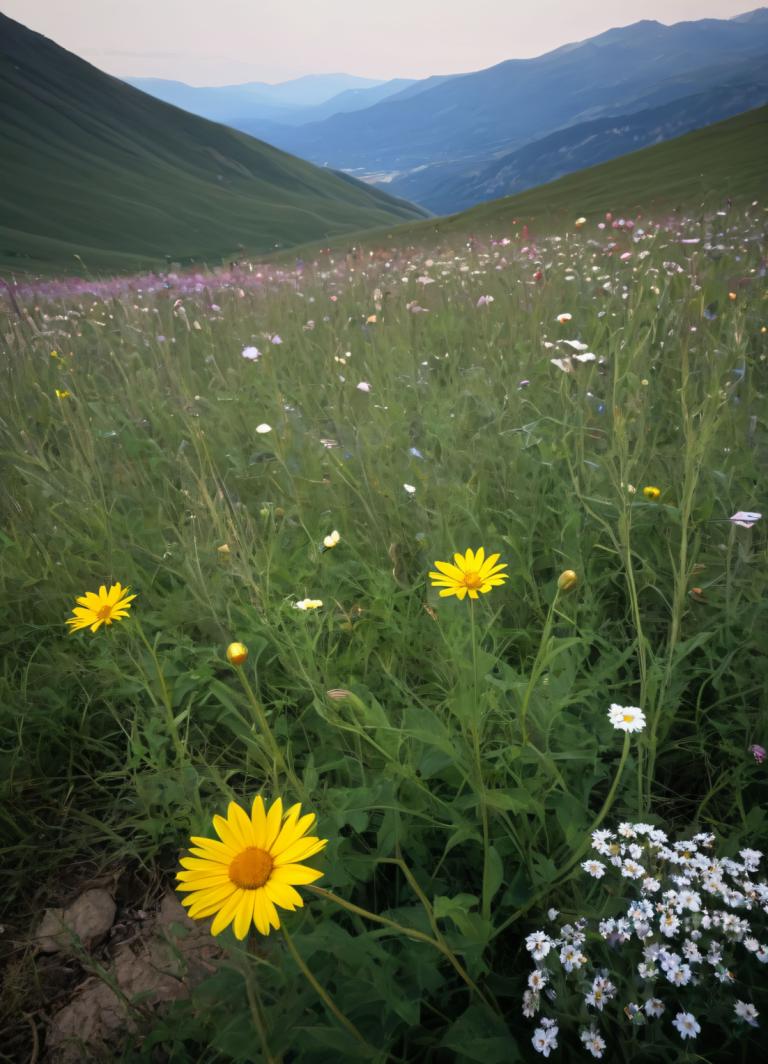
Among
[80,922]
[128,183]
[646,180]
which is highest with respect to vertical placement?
[128,183]

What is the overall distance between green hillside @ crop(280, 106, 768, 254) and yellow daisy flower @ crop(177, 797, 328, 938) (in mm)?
14543

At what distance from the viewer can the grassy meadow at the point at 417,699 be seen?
860 mm

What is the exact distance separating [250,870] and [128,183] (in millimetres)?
64177

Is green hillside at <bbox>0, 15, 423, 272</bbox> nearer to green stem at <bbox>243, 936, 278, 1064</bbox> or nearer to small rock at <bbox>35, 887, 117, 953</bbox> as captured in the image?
small rock at <bbox>35, 887, 117, 953</bbox>

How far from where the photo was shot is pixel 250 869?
0.64 metres

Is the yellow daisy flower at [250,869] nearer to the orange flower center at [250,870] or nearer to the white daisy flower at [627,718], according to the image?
the orange flower center at [250,870]

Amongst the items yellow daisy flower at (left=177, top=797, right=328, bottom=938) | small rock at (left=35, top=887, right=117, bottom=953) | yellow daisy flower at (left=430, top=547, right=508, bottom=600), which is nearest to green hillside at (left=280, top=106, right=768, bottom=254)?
yellow daisy flower at (left=430, top=547, right=508, bottom=600)

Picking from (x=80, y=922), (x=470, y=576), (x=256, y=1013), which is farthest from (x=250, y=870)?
(x=80, y=922)

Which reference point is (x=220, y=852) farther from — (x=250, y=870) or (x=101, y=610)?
(x=101, y=610)

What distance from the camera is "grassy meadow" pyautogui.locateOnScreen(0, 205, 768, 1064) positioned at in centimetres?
86

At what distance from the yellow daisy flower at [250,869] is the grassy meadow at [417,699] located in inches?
2.1

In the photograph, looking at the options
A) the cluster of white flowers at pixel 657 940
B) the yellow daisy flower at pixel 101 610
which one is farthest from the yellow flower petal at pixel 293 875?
the yellow daisy flower at pixel 101 610

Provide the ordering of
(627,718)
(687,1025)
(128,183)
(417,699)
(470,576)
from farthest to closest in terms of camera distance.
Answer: (128,183) → (417,699) → (470,576) → (627,718) → (687,1025)

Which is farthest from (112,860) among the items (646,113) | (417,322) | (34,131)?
(646,113)
